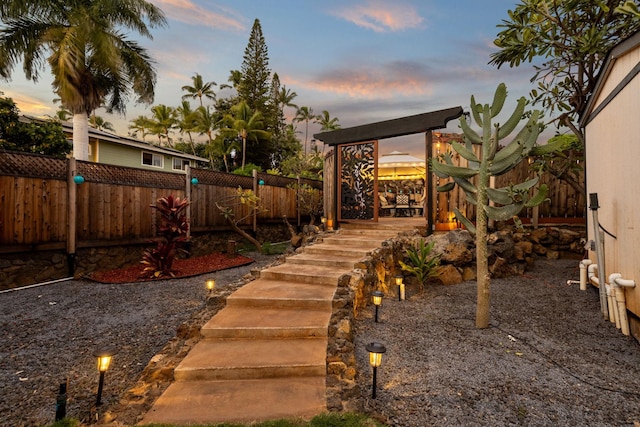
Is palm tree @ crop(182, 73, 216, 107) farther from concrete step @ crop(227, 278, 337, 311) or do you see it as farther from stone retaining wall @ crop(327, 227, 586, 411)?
concrete step @ crop(227, 278, 337, 311)

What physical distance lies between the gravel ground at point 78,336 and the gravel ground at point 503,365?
7.40 feet

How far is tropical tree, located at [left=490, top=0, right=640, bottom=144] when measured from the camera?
202 inches

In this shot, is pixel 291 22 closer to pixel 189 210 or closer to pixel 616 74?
pixel 189 210

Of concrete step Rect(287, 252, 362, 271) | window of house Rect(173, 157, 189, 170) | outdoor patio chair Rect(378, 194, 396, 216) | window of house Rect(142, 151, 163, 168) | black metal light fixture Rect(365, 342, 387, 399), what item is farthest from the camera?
window of house Rect(173, 157, 189, 170)

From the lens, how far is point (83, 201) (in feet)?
19.9

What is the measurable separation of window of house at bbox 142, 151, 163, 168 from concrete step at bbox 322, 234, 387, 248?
14467 millimetres

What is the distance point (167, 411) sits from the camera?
201 centimetres

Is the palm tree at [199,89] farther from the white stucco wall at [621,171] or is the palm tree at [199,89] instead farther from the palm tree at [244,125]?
the white stucco wall at [621,171]

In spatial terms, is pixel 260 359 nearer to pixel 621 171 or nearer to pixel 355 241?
pixel 355 241

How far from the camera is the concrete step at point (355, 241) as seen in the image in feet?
19.6

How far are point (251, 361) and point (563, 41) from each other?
7.70m

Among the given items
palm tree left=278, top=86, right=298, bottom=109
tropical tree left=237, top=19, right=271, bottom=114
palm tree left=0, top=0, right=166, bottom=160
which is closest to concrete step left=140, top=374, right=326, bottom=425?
palm tree left=0, top=0, right=166, bottom=160

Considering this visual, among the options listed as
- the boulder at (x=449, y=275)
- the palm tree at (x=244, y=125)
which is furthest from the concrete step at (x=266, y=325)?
the palm tree at (x=244, y=125)

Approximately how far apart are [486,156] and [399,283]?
93.0 inches
